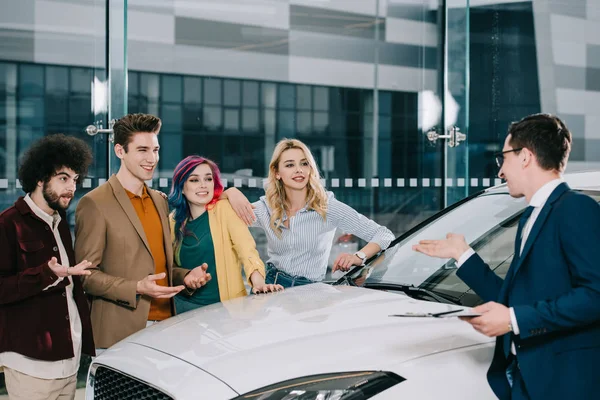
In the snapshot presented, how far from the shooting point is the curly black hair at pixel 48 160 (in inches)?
119

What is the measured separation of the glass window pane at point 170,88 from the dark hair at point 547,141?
3607 mm

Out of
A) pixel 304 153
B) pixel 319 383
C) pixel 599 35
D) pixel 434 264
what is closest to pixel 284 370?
pixel 319 383

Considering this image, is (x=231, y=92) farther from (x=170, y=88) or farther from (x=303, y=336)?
(x=303, y=336)

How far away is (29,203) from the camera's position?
302 centimetres

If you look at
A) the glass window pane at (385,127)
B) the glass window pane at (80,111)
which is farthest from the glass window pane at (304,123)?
the glass window pane at (80,111)

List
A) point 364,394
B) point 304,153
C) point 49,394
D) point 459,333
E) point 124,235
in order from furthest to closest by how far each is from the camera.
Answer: point 304,153, point 124,235, point 49,394, point 459,333, point 364,394

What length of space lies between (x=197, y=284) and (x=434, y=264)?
3.32ft

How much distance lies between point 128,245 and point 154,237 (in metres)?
0.16

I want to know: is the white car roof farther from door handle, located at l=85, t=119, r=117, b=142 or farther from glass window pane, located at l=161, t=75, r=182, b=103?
door handle, located at l=85, t=119, r=117, b=142

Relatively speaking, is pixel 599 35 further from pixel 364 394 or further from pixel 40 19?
pixel 364 394

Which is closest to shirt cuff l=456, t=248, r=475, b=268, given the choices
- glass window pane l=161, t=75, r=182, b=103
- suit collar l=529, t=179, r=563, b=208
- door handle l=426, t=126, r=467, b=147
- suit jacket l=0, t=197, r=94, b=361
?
suit collar l=529, t=179, r=563, b=208

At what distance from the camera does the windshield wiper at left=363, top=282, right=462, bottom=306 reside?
281 centimetres

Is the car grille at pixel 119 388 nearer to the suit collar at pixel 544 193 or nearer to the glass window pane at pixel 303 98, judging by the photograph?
the suit collar at pixel 544 193

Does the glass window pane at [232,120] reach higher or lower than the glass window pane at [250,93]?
lower
